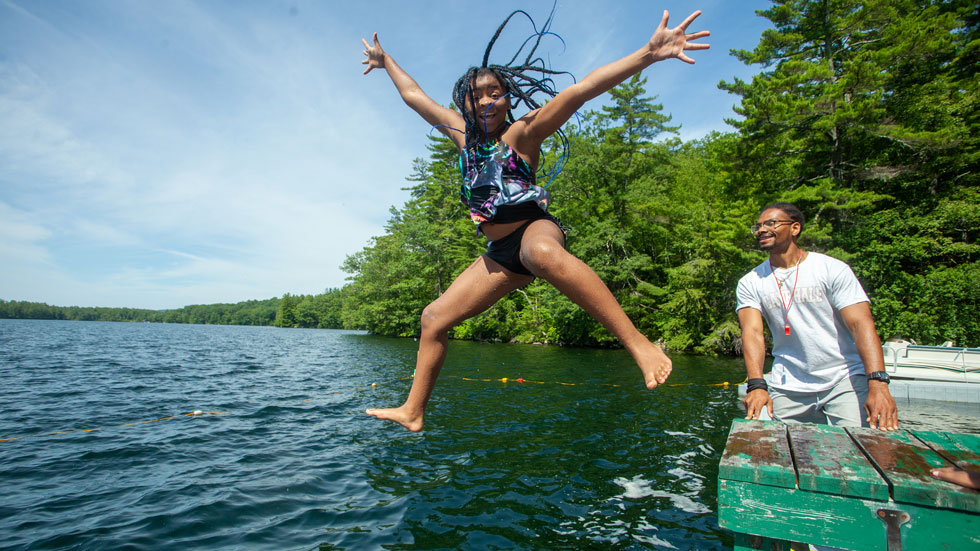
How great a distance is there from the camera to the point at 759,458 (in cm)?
210

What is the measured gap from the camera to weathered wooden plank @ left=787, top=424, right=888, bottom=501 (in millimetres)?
1903

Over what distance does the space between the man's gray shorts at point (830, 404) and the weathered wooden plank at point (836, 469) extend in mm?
1030

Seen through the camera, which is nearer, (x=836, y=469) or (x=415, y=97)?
(x=836, y=469)

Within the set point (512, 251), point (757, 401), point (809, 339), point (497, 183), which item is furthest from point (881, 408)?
point (497, 183)

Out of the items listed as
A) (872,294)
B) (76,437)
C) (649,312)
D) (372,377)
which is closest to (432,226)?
(649,312)

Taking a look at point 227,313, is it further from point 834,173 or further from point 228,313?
point 834,173

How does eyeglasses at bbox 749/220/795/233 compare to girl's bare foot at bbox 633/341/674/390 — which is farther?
eyeglasses at bbox 749/220/795/233

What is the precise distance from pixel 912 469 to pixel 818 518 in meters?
0.44

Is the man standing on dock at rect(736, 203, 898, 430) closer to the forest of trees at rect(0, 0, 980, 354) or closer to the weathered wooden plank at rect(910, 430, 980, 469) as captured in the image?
the weathered wooden plank at rect(910, 430, 980, 469)

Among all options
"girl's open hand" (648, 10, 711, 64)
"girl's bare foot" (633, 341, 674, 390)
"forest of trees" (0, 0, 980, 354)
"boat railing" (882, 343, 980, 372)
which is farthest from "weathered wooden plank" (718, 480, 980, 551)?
"forest of trees" (0, 0, 980, 354)

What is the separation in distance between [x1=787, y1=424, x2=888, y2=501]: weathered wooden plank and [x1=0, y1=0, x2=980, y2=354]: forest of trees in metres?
19.1

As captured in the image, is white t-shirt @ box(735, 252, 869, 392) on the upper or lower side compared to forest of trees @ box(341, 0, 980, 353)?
lower

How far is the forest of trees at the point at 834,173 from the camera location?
1786 centimetres

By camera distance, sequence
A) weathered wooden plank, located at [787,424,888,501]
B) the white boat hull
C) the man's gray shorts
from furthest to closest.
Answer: the white boat hull < the man's gray shorts < weathered wooden plank, located at [787,424,888,501]
